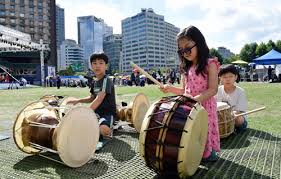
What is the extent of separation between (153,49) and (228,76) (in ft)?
325

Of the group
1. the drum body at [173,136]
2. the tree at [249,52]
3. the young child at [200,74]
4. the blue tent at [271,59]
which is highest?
the tree at [249,52]

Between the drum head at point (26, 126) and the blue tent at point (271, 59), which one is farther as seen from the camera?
the blue tent at point (271, 59)

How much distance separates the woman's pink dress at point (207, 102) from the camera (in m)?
4.29

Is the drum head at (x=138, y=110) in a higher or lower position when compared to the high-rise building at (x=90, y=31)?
lower

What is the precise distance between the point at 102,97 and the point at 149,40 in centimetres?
9526

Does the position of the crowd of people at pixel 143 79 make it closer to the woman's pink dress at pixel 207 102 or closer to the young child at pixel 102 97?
the young child at pixel 102 97

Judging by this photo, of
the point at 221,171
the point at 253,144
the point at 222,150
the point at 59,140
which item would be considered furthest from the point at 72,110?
the point at 253,144

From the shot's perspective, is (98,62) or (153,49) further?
(153,49)

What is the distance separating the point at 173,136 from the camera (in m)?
3.39

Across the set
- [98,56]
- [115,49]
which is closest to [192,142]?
[98,56]

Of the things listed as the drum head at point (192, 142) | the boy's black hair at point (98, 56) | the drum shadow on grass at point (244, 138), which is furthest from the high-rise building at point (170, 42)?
the drum head at point (192, 142)

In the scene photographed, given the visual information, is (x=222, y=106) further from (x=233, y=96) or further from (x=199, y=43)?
(x=199, y=43)

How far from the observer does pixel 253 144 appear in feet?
17.8

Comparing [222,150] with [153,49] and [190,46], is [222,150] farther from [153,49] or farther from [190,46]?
[153,49]
